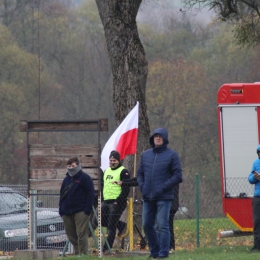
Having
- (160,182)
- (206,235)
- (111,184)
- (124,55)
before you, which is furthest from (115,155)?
(206,235)

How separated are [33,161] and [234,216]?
385 cm

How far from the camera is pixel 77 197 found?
38.7ft

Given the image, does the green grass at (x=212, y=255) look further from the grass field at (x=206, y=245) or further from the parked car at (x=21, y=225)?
the parked car at (x=21, y=225)

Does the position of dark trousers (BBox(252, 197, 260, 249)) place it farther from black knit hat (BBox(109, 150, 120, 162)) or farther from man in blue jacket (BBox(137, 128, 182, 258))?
black knit hat (BBox(109, 150, 120, 162))

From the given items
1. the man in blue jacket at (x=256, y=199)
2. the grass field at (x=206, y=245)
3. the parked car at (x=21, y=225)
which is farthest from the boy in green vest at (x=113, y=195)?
the man in blue jacket at (x=256, y=199)

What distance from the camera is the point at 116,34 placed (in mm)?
16172

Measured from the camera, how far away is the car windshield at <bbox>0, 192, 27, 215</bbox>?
49.3 ft

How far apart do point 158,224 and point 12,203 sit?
4927 millimetres

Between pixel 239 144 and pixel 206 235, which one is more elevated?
pixel 239 144

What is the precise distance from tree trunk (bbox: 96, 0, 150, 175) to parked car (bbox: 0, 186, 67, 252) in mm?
2654

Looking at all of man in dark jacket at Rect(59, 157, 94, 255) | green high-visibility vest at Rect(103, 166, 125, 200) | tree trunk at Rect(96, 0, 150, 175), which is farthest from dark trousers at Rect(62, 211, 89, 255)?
tree trunk at Rect(96, 0, 150, 175)

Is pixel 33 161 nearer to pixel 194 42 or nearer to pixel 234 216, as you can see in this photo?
pixel 234 216

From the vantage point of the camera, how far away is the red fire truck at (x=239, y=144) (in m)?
13.8

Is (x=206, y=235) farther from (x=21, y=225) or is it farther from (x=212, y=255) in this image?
(x=212, y=255)
